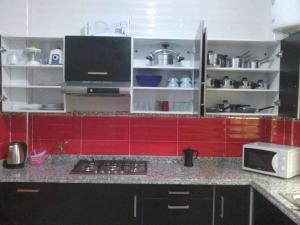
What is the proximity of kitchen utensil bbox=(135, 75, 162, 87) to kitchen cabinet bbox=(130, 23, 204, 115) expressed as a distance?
2 cm

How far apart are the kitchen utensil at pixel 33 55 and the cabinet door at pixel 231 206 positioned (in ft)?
6.24

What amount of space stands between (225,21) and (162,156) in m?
1.44

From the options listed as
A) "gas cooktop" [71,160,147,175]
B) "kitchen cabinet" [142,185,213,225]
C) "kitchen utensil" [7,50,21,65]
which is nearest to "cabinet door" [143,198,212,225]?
"kitchen cabinet" [142,185,213,225]

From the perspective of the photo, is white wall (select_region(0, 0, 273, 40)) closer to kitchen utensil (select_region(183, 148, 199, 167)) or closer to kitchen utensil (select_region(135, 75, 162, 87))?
kitchen utensil (select_region(135, 75, 162, 87))

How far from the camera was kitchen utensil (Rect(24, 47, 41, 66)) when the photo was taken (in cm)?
255

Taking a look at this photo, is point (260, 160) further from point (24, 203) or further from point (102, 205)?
point (24, 203)

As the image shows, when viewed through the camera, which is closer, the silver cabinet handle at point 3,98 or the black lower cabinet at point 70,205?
the black lower cabinet at point 70,205

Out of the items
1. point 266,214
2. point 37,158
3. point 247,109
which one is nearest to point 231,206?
point 266,214

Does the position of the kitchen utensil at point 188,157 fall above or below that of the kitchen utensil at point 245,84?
below

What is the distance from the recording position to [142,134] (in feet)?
9.27

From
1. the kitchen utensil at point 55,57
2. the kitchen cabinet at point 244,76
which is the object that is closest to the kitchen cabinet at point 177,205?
the kitchen cabinet at point 244,76

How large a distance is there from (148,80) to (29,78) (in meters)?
1.16

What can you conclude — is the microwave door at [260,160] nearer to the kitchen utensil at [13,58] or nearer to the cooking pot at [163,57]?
the cooking pot at [163,57]

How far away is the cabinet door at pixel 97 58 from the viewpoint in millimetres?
2408
